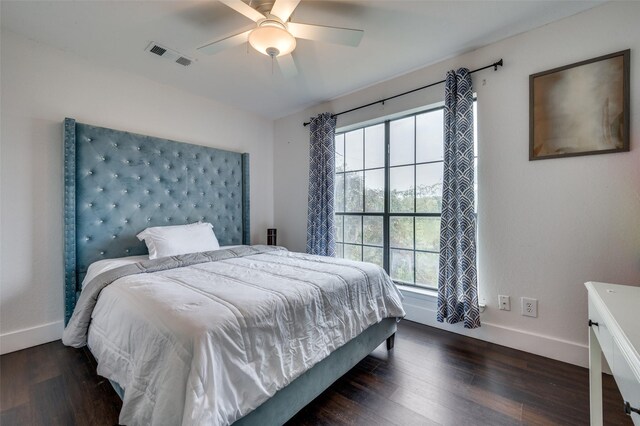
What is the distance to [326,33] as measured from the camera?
1735mm

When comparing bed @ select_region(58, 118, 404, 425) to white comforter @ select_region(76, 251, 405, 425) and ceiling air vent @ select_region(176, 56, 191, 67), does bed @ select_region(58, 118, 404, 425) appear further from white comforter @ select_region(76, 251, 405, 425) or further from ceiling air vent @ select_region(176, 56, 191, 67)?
ceiling air vent @ select_region(176, 56, 191, 67)

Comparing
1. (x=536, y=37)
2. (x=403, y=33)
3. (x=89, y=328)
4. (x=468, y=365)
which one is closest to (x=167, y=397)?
(x=89, y=328)

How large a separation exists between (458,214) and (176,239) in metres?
2.60

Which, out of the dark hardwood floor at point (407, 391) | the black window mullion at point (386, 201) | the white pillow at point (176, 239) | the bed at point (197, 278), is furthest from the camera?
the black window mullion at point (386, 201)

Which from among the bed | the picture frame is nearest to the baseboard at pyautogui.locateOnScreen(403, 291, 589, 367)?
the bed

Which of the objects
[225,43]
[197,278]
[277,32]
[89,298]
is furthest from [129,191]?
[277,32]

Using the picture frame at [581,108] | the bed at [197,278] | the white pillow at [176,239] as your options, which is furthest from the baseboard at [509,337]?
the white pillow at [176,239]

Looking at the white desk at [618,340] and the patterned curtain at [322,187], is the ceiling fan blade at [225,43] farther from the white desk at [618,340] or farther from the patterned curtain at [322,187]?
the white desk at [618,340]

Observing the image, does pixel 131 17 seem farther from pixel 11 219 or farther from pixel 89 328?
pixel 89 328

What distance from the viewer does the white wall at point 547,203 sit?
5.84ft

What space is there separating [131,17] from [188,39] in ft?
1.26

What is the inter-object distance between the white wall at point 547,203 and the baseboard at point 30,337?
332cm

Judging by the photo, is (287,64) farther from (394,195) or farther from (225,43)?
(394,195)

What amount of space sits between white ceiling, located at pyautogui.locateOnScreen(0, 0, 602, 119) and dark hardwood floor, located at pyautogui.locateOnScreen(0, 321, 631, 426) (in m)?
2.52
